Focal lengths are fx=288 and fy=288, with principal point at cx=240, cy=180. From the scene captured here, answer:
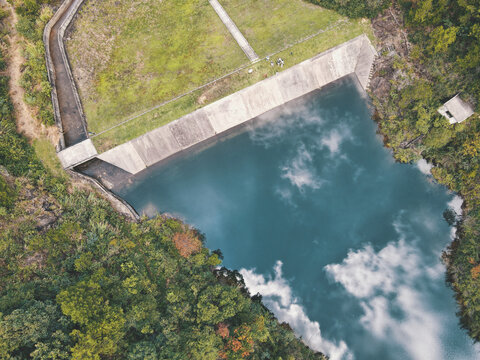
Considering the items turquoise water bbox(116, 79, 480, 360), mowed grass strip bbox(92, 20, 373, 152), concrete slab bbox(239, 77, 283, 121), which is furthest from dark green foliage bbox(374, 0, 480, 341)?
concrete slab bbox(239, 77, 283, 121)

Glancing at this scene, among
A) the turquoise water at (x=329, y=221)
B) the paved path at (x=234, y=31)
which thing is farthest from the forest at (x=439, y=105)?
the paved path at (x=234, y=31)

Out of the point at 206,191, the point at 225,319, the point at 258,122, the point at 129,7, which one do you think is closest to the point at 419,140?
the point at 258,122

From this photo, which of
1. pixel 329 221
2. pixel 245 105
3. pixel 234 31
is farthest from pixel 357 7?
pixel 329 221

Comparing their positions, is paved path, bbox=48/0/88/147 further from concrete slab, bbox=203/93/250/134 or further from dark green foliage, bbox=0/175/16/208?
concrete slab, bbox=203/93/250/134

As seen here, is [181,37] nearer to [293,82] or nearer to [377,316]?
[293,82]

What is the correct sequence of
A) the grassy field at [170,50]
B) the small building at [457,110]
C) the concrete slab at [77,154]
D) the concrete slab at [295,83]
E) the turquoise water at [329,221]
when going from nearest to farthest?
the small building at [457,110] < the turquoise water at [329,221] < the concrete slab at [77,154] < the grassy field at [170,50] < the concrete slab at [295,83]

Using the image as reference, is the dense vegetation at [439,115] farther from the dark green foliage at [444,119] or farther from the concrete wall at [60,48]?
the concrete wall at [60,48]
